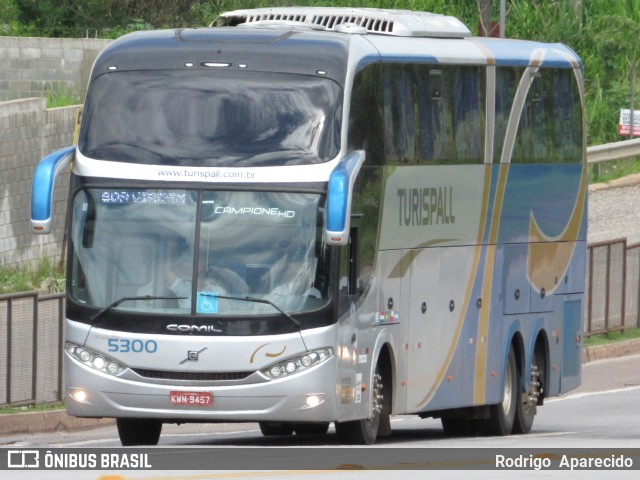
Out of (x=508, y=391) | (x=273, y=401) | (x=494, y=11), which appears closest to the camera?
(x=273, y=401)

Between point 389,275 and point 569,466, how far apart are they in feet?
11.9

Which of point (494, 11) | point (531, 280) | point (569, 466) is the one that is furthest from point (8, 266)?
point (494, 11)

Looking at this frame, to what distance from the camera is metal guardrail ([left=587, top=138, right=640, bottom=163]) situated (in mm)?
46281

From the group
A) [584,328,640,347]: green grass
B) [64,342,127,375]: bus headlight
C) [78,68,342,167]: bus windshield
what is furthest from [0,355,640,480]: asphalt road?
[584,328,640,347]: green grass


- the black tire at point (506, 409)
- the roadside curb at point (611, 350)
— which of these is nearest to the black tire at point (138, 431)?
the black tire at point (506, 409)

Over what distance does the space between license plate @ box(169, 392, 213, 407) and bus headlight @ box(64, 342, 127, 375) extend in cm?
52

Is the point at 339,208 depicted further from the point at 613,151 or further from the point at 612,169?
the point at 612,169

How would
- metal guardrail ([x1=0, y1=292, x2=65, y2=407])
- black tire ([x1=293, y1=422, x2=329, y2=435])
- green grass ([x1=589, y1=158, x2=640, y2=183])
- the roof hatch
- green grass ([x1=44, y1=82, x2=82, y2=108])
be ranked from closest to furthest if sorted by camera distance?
the roof hatch → black tire ([x1=293, y1=422, x2=329, y2=435]) → metal guardrail ([x1=0, y1=292, x2=65, y2=407]) → green grass ([x1=44, y1=82, x2=82, y2=108]) → green grass ([x1=589, y1=158, x2=640, y2=183])

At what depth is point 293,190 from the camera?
1502 cm

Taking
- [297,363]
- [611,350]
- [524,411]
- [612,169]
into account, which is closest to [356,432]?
[297,363]

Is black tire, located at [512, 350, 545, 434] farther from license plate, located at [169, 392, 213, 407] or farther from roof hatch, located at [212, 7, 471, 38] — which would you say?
license plate, located at [169, 392, 213, 407]

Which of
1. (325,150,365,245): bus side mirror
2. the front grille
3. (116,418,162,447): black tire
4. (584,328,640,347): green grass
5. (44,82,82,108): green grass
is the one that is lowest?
(584,328,640,347): green grass

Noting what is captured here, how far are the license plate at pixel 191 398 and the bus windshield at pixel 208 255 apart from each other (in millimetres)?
666

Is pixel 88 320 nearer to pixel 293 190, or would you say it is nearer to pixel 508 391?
pixel 293 190
